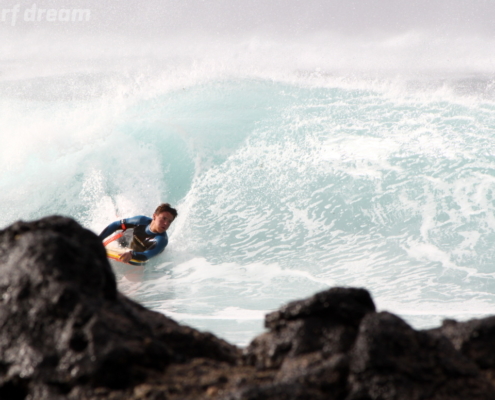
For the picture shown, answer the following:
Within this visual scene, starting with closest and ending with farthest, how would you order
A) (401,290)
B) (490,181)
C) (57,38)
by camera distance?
(401,290) → (490,181) → (57,38)

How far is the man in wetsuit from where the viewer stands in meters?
7.07

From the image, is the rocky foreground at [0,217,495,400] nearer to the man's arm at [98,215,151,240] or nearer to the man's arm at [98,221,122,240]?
the man's arm at [98,221,122,240]

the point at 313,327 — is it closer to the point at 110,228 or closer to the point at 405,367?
the point at 405,367

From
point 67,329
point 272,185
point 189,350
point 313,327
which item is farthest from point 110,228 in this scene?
point 313,327

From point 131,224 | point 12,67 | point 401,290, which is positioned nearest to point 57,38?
point 12,67

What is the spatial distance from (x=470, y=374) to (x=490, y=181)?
817 centimetres

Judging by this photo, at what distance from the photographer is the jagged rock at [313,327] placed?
206cm

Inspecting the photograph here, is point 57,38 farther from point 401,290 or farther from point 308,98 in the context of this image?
point 401,290

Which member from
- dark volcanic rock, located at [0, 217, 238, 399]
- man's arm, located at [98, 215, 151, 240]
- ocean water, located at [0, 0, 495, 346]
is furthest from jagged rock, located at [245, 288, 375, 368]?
man's arm, located at [98, 215, 151, 240]

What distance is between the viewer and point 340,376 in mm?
1864

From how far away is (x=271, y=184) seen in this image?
10.2 meters

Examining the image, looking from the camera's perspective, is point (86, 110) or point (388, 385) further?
point (86, 110)

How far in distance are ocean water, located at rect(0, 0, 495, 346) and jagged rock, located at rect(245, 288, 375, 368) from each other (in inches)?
112

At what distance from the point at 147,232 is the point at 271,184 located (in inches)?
133
